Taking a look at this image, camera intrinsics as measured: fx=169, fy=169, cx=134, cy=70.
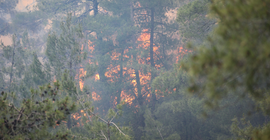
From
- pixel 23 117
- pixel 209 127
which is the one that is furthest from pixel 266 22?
pixel 209 127

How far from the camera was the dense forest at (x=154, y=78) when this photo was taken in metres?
1.57

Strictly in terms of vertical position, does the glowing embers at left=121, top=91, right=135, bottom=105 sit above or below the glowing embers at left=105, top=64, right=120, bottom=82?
below

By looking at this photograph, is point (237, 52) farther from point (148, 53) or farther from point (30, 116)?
point (148, 53)

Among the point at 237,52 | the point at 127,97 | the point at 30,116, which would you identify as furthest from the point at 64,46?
the point at 127,97

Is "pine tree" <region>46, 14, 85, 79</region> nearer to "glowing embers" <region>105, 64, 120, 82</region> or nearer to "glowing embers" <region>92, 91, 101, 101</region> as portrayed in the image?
"glowing embers" <region>105, 64, 120, 82</region>

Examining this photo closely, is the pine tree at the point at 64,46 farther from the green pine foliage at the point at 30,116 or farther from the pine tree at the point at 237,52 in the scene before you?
the pine tree at the point at 237,52

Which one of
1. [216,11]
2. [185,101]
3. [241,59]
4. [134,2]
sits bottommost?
[185,101]

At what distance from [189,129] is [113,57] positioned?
8618mm

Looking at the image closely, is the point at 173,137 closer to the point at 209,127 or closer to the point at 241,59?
the point at 209,127

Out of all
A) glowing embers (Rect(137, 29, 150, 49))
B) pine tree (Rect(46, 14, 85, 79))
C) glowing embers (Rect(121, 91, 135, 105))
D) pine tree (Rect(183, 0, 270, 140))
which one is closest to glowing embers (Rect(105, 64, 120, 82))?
glowing embers (Rect(121, 91, 135, 105))

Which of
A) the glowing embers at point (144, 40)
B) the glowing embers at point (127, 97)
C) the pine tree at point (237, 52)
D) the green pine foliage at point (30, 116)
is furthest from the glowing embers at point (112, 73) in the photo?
the pine tree at point (237, 52)

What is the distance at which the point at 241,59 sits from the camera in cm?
147

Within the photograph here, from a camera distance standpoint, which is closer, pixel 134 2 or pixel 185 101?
pixel 185 101

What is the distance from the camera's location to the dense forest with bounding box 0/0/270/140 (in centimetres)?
157
